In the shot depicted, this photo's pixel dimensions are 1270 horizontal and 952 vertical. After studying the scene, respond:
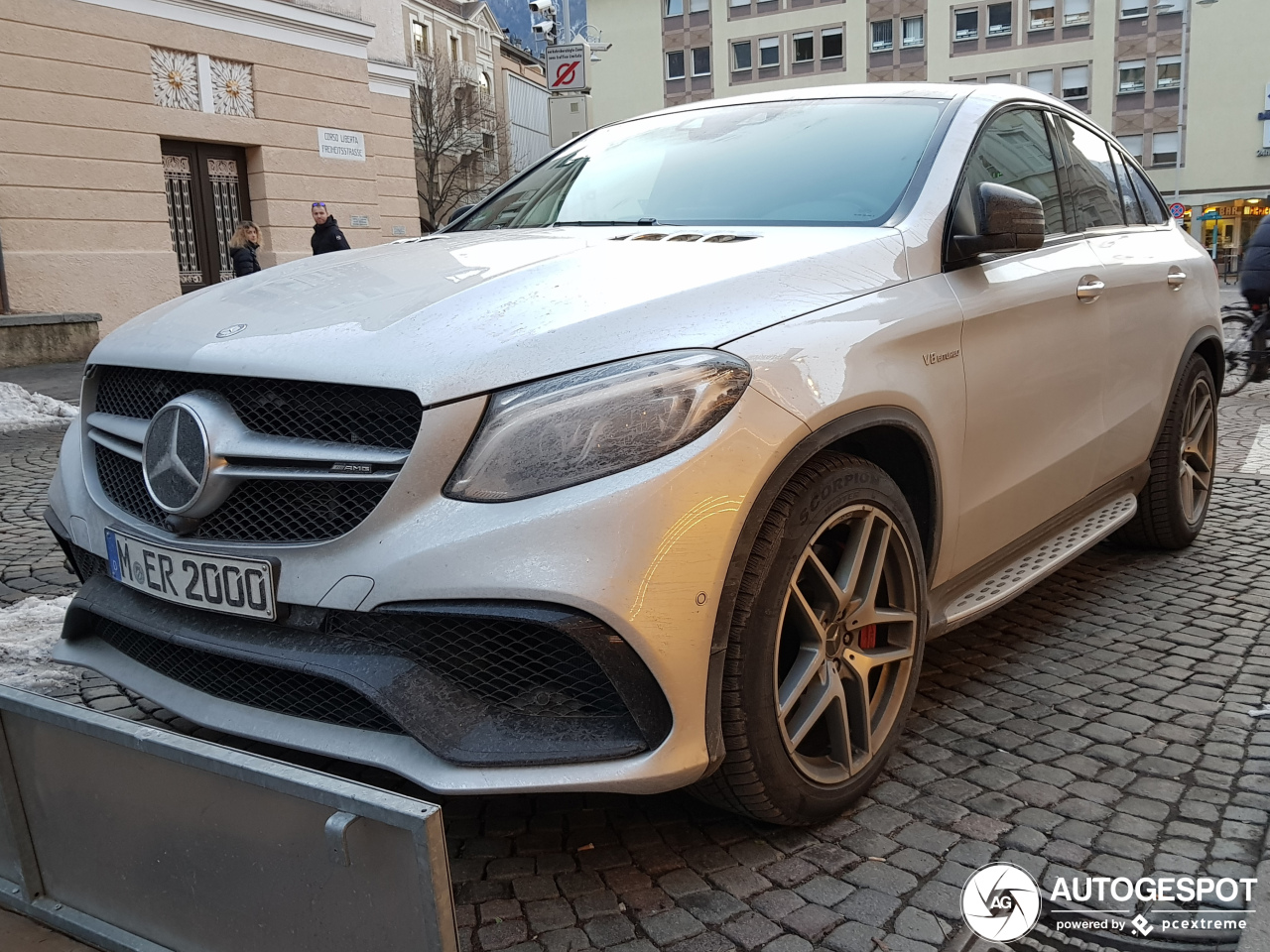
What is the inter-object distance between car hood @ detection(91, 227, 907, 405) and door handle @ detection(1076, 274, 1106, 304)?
965 millimetres

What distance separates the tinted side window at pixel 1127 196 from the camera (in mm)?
4281

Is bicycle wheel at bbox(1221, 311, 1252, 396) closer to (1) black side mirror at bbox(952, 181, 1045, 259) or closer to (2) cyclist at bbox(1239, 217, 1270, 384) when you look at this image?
(2) cyclist at bbox(1239, 217, 1270, 384)

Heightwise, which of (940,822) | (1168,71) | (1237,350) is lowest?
(940,822)

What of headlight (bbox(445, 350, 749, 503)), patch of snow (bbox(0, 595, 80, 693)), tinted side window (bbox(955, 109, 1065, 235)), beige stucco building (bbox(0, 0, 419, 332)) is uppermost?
beige stucco building (bbox(0, 0, 419, 332))

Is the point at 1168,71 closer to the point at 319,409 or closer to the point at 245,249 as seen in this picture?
the point at 245,249

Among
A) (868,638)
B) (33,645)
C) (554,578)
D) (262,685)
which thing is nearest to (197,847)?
(262,685)

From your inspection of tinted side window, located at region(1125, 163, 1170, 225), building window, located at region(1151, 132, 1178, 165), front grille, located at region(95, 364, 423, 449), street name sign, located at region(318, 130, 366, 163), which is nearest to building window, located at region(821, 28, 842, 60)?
building window, located at region(1151, 132, 1178, 165)

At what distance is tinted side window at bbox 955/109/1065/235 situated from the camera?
3.04 m

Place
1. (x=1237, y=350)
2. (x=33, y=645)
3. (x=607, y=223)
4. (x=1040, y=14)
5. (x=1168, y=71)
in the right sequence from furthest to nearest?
(x=1040, y=14)
(x=1168, y=71)
(x=1237, y=350)
(x=33, y=645)
(x=607, y=223)

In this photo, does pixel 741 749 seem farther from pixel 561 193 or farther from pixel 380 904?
pixel 561 193

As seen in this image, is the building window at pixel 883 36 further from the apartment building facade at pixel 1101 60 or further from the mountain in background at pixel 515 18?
the mountain in background at pixel 515 18

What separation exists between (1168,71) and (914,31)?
38.3ft

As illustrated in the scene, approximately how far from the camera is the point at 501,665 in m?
1.96

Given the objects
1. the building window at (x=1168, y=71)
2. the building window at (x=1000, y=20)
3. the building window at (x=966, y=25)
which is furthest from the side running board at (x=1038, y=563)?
the building window at (x=966, y=25)
